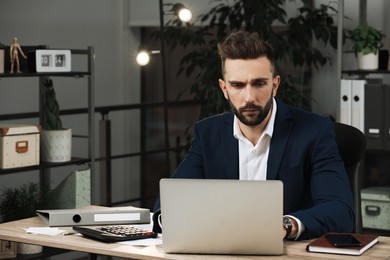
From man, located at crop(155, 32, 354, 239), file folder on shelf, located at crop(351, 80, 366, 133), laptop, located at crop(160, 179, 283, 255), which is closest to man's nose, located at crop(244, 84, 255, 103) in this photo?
man, located at crop(155, 32, 354, 239)

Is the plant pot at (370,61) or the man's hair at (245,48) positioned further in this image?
the plant pot at (370,61)

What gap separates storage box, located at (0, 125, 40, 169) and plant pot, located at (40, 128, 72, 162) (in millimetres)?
105

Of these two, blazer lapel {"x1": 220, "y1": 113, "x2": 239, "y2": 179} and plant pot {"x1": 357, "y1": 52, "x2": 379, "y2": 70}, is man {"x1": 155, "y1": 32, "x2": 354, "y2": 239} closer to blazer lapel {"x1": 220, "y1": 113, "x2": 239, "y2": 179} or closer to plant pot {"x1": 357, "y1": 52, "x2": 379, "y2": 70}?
blazer lapel {"x1": 220, "y1": 113, "x2": 239, "y2": 179}

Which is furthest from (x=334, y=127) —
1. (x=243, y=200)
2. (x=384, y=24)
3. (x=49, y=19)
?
(x=49, y=19)

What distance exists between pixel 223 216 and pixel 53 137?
2.47 meters

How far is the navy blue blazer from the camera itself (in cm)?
250

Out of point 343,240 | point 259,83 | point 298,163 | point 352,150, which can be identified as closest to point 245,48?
point 259,83

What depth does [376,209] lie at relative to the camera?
4734 millimetres

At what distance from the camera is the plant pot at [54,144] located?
454 cm

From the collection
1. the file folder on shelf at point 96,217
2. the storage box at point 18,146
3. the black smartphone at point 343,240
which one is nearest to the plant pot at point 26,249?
the storage box at point 18,146

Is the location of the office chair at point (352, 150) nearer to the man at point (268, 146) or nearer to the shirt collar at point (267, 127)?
the man at point (268, 146)

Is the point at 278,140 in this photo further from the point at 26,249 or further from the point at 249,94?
the point at 26,249

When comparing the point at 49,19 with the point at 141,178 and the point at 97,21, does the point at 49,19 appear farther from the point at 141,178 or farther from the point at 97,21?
the point at 141,178

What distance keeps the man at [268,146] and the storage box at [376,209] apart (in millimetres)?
2096
